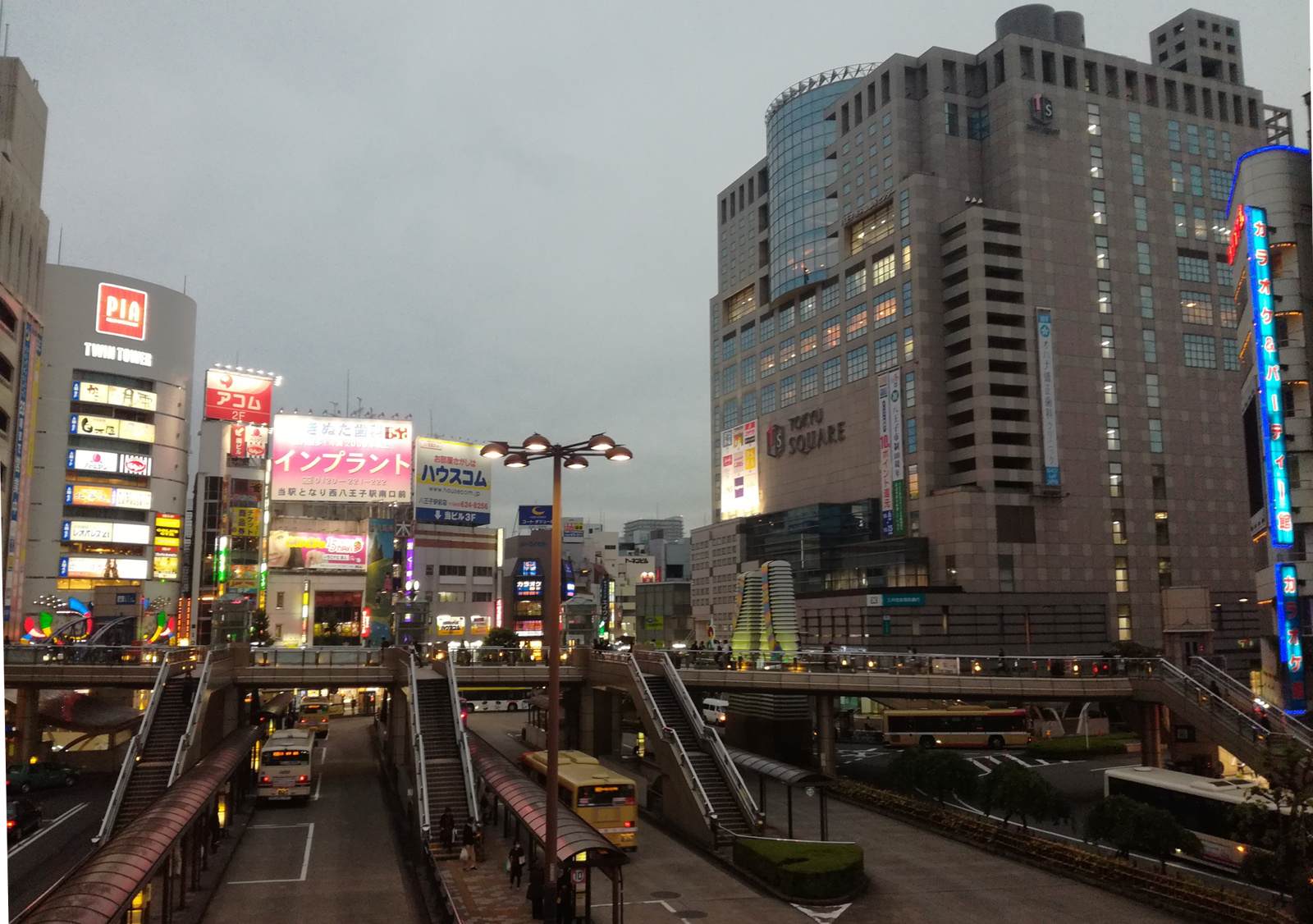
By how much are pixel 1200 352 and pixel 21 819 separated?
108 metres

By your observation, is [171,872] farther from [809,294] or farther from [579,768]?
[809,294]

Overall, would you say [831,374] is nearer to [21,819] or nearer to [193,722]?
[193,722]

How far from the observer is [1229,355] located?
10662cm

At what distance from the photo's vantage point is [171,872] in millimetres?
23719

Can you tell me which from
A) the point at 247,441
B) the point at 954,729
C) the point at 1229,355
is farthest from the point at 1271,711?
the point at 247,441

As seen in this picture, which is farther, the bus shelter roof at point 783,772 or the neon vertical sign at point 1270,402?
the neon vertical sign at point 1270,402

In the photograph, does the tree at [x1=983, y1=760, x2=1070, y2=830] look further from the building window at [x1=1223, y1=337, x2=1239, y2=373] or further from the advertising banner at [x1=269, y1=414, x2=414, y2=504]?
the building window at [x1=1223, y1=337, x2=1239, y2=373]

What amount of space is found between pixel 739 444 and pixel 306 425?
2228 inches

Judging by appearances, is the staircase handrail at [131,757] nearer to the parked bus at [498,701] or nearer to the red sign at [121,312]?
the parked bus at [498,701]

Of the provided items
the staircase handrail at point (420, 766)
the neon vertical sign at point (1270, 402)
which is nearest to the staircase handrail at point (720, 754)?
the staircase handrail at point (420, 766)

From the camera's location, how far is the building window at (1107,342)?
101 m

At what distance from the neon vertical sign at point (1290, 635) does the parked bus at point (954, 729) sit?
69.1 ft

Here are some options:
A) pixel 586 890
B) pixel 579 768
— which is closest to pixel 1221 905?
pixel 586 890

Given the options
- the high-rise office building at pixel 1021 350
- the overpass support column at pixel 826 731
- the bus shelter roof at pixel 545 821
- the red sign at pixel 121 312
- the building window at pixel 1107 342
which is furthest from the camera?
the building window at pixel 1107 342
